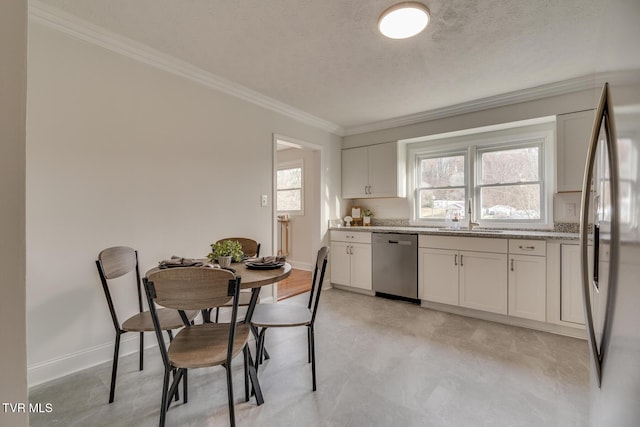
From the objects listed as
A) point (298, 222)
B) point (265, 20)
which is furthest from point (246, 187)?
point (298, 222)

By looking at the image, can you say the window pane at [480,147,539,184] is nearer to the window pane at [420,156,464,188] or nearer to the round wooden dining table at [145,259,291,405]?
the window pane at [420,156,464,188]

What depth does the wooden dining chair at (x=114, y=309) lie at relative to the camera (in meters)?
1.76

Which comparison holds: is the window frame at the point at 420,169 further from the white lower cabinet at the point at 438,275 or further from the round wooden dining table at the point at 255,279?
the round wooden dining table at the point at 255,279

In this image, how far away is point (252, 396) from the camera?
179cm

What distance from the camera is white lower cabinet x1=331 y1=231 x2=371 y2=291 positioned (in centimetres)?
395

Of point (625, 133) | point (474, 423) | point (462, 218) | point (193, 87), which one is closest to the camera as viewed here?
point (625, 133)

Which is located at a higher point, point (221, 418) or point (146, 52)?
point (146, 52)

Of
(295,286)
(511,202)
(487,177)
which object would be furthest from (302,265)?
(511,202)

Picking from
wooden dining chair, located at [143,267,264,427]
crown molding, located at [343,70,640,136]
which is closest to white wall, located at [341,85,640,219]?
crown molding, located at [343,70,640,136]

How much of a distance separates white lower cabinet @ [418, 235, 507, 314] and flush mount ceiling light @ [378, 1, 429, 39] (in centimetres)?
220

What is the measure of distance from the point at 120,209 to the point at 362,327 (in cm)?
239

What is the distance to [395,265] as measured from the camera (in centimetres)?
366

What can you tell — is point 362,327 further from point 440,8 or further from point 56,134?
point 56,134
